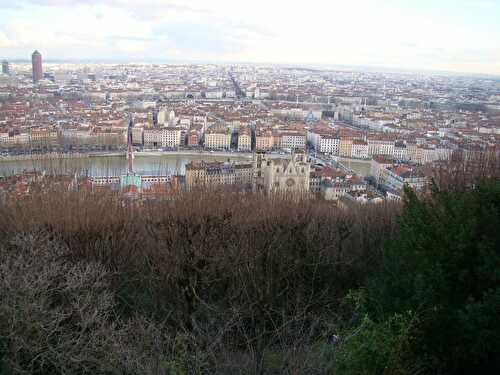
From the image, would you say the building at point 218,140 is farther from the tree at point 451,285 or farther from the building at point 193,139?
the tree at point 451,285

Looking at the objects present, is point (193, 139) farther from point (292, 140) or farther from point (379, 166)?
point (379, 166)

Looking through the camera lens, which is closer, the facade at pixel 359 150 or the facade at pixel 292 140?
the facade at pixel 359 150

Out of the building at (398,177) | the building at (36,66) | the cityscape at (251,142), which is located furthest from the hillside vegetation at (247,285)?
the building at (36,66)

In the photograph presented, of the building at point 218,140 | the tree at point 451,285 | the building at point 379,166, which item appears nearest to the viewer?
the tree at point 451,285

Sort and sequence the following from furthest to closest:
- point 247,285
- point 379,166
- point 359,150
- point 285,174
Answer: point 359,150 → point 379,166 → point 285,174 → point 247,285

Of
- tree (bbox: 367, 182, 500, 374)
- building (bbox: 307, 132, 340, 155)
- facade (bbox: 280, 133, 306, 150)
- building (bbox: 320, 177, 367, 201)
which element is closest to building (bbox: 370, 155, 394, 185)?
building (bbox: 320, 177, 367, 201)

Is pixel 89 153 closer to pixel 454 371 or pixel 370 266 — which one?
pixel 370 266

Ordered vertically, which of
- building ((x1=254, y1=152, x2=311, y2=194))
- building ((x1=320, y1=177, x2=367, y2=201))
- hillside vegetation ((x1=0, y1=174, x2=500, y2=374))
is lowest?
building ((x1=320, y1=177, x2=367, y2=201))

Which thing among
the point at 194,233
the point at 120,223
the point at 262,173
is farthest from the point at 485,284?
the point at 262,173

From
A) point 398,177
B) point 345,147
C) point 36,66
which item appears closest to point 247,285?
point 398,177

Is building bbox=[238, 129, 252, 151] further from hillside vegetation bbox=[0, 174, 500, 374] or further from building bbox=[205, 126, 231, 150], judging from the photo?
hillside vegetation bbox=[0, 174, 500, 374]

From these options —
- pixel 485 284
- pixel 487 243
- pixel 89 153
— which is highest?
pixel 487 243
